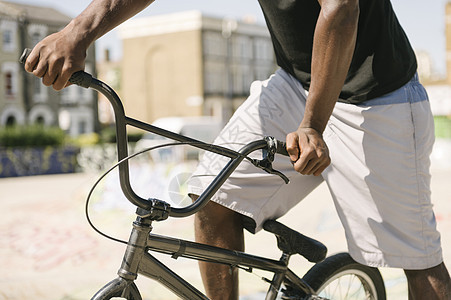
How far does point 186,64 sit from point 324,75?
5483cm

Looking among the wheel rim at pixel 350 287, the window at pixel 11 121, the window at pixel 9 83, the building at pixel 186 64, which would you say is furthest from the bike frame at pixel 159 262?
the building at pixel 186 64

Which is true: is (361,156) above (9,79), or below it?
above

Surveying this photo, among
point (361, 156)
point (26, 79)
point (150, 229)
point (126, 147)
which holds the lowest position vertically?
point (26, 79)

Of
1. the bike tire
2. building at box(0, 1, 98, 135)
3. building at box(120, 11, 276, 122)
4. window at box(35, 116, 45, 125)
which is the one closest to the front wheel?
the bike tire

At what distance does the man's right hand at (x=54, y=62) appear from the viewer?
156 cm

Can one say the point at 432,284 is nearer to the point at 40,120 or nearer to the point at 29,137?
the point at 29,137

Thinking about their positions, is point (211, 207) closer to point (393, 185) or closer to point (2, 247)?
point (393, 185)

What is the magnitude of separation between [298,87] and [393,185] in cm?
49

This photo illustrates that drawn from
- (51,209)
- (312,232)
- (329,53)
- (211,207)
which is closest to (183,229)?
(312,232)

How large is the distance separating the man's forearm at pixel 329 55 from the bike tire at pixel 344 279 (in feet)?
2.54

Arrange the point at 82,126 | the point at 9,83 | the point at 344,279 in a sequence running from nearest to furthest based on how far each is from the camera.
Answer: the point at 344,279 < the point at 9,83 < the point at 82,126

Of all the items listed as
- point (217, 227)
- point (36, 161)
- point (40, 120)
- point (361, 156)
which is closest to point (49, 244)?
point (217, 227)

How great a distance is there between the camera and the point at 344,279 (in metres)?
2.54

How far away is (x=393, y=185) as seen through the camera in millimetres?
2070
